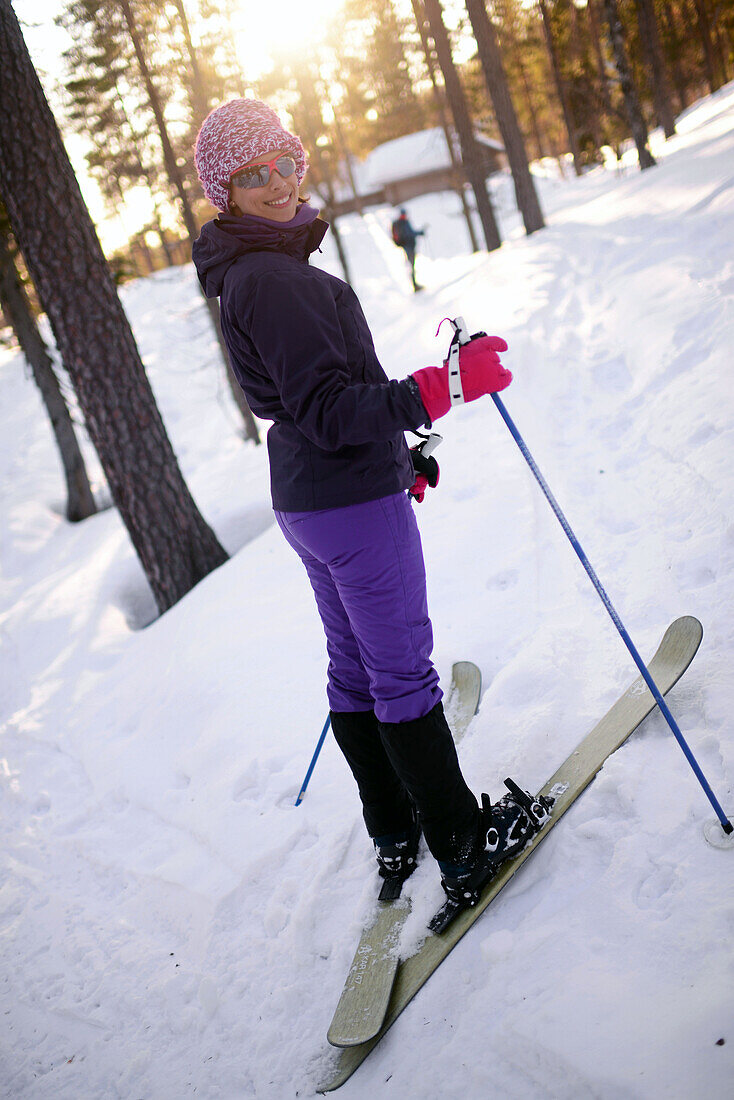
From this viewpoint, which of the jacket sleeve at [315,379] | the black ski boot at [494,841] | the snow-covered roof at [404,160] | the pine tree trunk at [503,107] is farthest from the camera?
the snow-covered roof at [404,160]

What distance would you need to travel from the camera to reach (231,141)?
1686 millimetres

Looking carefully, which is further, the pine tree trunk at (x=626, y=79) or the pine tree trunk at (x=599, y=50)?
the pine tree trunk at (x=599, y=50)

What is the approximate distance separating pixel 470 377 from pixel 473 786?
1479mm

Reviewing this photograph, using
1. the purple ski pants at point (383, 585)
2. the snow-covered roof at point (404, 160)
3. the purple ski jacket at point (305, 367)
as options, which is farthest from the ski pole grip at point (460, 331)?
the snow-covered roof at point (404, 160)

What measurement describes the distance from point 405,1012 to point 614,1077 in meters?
0.62

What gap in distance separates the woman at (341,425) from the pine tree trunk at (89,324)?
3309 millimetres

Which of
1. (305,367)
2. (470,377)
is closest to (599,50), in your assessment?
(470,377)

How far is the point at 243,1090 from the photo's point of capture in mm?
1854

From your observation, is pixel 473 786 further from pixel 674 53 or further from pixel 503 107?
pixel 674 53

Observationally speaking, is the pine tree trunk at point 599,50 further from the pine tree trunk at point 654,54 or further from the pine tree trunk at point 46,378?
the pine tree trunk at point 46,378

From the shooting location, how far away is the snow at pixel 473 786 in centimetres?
164

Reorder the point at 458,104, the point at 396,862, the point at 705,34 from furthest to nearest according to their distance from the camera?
the point at 705,34
the point at 458,104
the point at 396,862

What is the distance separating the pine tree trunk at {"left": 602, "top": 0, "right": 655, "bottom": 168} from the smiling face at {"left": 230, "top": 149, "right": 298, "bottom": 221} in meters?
15.3

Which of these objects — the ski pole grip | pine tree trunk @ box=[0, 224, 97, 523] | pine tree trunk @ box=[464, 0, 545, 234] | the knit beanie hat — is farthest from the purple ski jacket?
pine tree trunk @ box=[464, 0, 545, 234]
